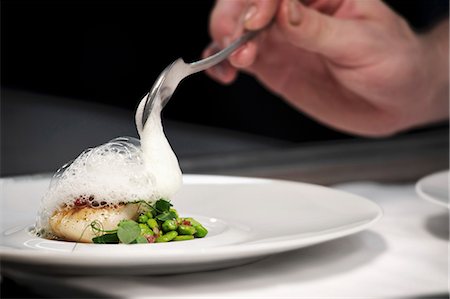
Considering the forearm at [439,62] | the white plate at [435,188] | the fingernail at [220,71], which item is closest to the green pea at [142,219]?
the white plate at [435,188]

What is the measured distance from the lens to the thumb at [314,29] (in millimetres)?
1070

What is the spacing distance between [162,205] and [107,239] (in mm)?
70

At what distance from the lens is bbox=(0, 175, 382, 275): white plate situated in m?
0.53

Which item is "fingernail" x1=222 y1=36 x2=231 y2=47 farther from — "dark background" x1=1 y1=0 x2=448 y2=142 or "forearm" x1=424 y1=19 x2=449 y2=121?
"forearm" x1=424 y1=19 x2=449 y2=121

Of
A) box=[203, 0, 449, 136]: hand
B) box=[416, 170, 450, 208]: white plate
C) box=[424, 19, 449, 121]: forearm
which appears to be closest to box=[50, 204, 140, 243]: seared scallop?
box=[416, 170, 450, 208]: white plate

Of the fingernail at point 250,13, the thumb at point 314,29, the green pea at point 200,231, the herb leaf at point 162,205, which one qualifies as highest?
the fingernail at point 250,13

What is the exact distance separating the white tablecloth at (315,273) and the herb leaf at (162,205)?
10 centimetres

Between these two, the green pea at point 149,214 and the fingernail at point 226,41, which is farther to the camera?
the fingernail at point 226,41

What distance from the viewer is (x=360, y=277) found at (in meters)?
0.62

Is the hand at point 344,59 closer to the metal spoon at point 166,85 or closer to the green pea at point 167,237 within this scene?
the metal spoon at point 166,85

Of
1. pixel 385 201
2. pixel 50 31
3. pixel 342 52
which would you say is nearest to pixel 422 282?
pixel 385 201

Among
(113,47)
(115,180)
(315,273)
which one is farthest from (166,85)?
(113,47)

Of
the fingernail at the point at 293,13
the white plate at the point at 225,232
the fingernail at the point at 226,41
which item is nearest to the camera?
the white plate at the point at 225,232

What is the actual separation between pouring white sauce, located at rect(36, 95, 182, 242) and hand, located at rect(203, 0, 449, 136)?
0.40m
